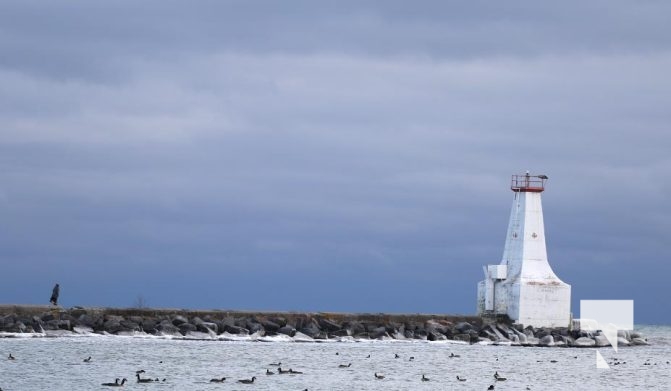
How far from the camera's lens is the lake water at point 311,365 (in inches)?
1346

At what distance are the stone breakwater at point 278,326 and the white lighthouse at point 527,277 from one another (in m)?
0.55

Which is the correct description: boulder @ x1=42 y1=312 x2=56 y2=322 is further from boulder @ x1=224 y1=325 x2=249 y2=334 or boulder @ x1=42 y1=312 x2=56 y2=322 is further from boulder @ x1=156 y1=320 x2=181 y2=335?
boulder @ x1=224 y1=325 x2=249 y2=334

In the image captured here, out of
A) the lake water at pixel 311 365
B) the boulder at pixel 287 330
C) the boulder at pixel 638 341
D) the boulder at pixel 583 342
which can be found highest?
the boulder at pixel 638 341

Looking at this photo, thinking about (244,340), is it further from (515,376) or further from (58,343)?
(515,376)

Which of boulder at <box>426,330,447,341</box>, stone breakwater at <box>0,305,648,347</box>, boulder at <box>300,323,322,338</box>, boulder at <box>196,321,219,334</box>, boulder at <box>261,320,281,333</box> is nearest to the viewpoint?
stone breakwater at <box>0,305,648,347</box>

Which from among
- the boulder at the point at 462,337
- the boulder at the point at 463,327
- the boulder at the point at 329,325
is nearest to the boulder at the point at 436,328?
the boulder at the point at 463,327

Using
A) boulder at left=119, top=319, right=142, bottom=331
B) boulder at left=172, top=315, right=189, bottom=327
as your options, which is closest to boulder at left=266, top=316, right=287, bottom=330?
boulder at left=172, top=315, right=189, bottom=327

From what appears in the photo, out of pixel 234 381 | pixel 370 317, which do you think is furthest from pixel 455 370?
pixel 370 317

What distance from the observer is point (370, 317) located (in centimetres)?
5191

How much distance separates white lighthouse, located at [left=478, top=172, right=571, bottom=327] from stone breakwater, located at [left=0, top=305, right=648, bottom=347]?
1.80 feet

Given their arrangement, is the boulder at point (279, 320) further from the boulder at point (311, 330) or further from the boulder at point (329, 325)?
the boulder at point (329, 325)

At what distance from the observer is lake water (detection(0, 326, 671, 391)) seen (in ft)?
112

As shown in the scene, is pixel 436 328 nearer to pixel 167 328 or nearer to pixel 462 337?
pixel 462 337

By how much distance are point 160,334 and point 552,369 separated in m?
14.4
